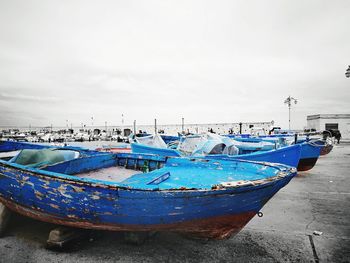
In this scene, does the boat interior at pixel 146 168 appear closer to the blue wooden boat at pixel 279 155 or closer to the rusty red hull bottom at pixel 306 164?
the blue wooden boat at pixel 279 155

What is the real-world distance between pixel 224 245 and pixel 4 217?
3.84m

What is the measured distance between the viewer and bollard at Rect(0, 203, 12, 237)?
3.97 m

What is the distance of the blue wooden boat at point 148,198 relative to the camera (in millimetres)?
2861

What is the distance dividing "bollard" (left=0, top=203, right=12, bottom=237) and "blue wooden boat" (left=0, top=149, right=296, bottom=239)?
126 millimetres

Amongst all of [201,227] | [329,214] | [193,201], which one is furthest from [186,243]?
[329,214]

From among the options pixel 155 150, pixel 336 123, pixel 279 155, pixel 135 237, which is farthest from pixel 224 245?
pixel 336 123

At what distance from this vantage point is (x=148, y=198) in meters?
2.84

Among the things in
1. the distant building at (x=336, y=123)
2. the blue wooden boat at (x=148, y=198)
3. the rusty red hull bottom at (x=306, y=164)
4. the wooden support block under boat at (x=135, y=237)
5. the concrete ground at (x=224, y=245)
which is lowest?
the concrete ground at (x=224, y=245)

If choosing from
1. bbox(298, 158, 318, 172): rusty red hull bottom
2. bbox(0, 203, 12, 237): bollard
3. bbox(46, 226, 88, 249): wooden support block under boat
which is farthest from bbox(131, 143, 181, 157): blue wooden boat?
bbox(298, 158, 318, 172): rusty red hull bottom

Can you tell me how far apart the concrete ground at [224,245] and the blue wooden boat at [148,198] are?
338 mm

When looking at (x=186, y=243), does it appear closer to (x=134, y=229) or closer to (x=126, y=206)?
(x=134, y=229)

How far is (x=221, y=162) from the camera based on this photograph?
4500 millimetres

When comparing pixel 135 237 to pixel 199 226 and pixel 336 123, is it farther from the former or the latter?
pixel 336 123

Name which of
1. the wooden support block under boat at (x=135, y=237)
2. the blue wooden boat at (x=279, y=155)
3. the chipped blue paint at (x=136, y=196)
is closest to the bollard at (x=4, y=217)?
the chipped blue paint at (x=136, y=196)
